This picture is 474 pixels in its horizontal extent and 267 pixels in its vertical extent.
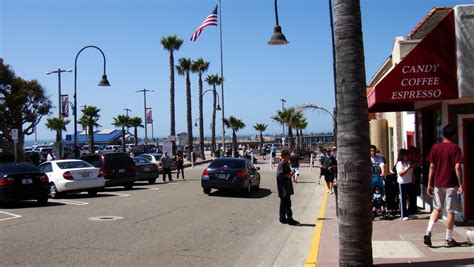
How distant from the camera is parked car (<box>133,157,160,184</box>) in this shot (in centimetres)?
2519

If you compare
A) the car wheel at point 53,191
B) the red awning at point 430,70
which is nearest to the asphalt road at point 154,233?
the car wheel at point 53,191

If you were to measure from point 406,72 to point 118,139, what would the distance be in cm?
8260

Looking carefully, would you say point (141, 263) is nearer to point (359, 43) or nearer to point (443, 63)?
point (359, 43)

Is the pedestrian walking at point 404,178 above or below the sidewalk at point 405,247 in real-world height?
above

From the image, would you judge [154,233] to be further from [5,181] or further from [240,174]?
[240,174]

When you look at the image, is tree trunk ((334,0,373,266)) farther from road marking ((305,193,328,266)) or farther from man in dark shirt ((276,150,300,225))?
man in dark shirt ((276,150,300,225))

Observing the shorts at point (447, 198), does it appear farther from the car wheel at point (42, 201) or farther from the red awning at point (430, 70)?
the car wheel at point (42, 201)

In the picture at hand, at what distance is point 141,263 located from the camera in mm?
7957

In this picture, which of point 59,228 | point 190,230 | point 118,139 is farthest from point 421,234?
point 118,139

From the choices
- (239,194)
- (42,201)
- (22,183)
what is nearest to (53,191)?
(42,201)

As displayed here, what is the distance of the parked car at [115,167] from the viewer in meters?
22.2

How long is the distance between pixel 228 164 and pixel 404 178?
9.07 metres

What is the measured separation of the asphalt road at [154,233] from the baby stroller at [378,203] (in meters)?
1.53

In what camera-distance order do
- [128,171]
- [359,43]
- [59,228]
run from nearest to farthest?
[359,43], [59,228], [128,171]
